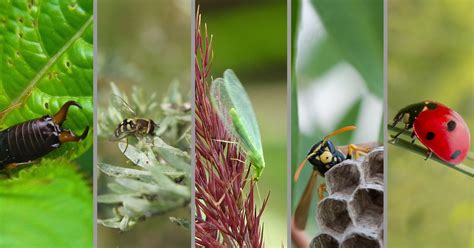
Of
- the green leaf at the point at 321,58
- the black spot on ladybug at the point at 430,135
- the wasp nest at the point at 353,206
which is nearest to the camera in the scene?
the wasp nest at the point at 353,206

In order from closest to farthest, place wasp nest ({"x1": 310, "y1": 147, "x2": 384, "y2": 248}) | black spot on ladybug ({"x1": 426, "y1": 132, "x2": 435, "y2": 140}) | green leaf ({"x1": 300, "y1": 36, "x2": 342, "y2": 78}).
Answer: wasp nest ({"x1": 310, "y1": 147, "x2": 384, "y2": 248}), black spot on ladybug ({"x1": 426, "y1": 132, "x2": 435, "y2": 140}), green leaf ({"x1": 300, "y1": 36, "x2": 342, "y2": 78})

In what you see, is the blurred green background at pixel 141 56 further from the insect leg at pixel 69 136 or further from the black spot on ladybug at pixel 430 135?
the black spot on ladybug at pixel 430 135

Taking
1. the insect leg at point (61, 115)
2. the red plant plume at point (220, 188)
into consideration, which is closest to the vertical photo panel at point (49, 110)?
the insect leg at point (61, 115)

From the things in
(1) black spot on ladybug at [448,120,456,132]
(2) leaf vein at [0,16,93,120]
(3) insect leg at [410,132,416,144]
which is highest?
(2) leaf vein at [0,16,93,120]

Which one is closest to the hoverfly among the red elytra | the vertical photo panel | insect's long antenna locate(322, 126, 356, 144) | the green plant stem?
the vertical photo panel

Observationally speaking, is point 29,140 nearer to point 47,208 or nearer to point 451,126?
point 47,208

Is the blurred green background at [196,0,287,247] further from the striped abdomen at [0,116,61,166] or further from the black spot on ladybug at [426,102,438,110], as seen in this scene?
the striped abdomen at [0,116,61,166]

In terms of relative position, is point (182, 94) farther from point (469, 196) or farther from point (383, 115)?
point (469, 196)
